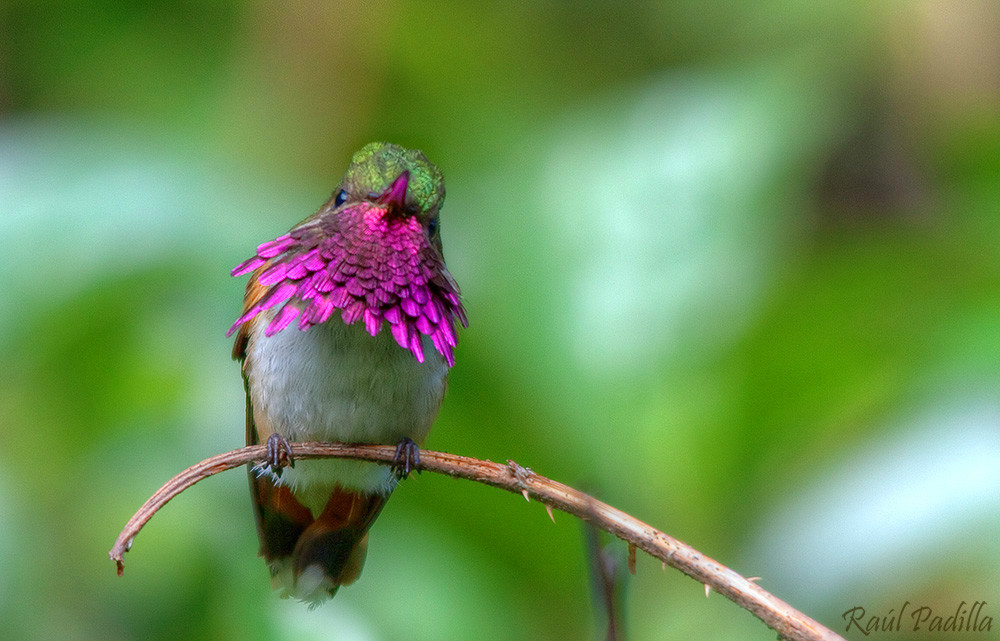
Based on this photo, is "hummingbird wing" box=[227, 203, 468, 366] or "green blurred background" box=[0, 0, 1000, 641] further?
"green blurred background" box=[0, 0, 1000, 641]

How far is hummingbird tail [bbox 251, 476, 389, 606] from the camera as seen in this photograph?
249 cm

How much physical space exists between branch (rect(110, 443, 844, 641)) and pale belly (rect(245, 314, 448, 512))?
0.51 m

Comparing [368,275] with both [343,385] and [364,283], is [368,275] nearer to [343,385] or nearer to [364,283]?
[364,283]

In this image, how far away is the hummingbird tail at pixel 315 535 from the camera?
249cm

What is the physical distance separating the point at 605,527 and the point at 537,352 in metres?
1.08

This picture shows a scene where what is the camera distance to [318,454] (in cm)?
185

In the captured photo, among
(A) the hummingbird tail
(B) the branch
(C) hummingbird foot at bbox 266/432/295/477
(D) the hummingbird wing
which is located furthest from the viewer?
(A) the hummingbird tail

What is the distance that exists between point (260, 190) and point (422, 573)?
1.52 m

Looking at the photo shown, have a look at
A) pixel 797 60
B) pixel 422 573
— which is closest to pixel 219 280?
pixel 422 573
